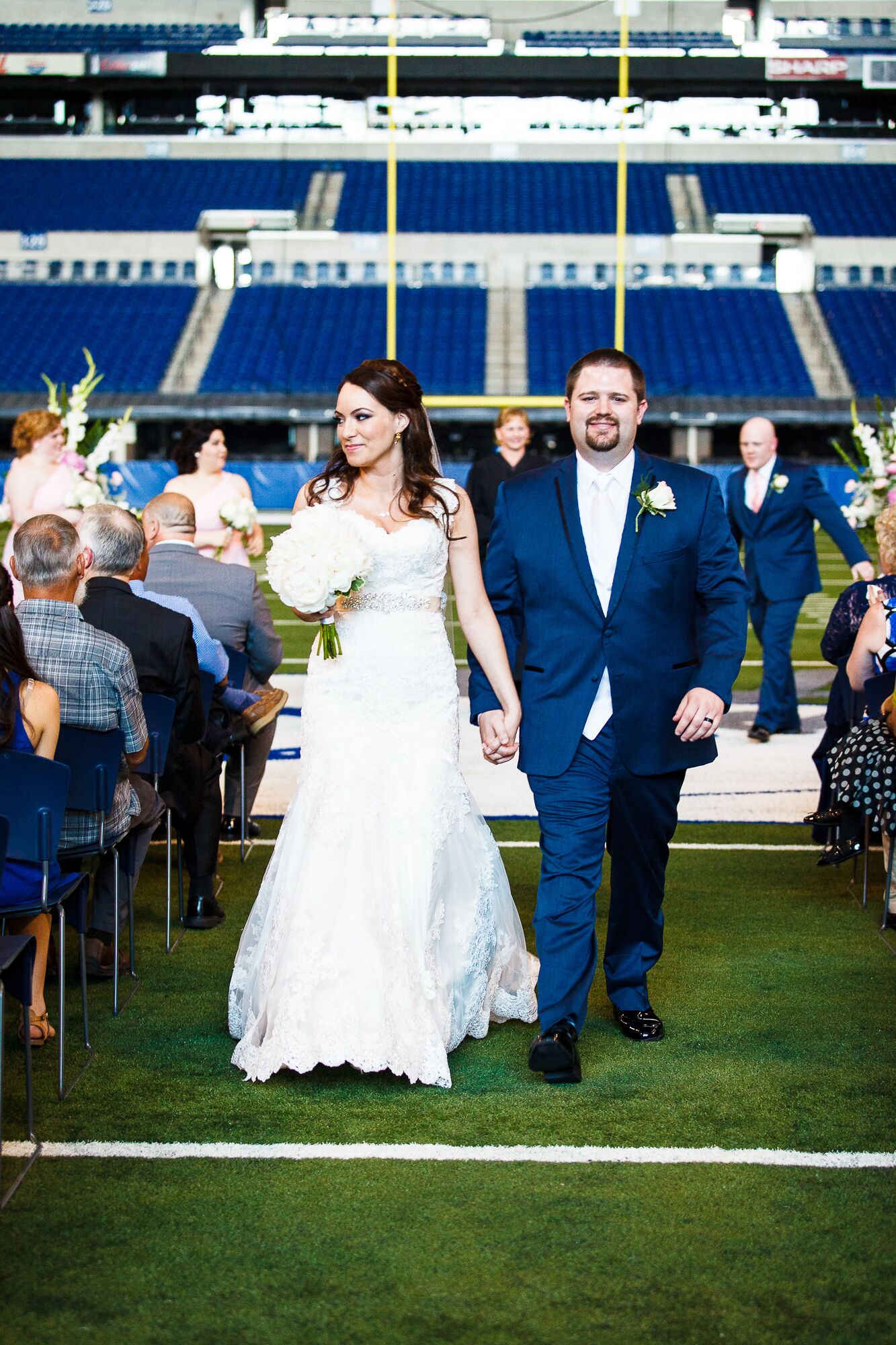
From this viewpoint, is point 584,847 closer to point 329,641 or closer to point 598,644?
point 598,644

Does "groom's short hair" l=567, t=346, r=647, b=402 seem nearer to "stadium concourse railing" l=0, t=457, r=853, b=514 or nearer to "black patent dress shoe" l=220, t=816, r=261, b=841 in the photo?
"black patent dress shoe" l=220, t=816, r=261, b=841

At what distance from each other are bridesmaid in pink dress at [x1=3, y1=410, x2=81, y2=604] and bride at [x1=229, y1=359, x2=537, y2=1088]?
15.0ft

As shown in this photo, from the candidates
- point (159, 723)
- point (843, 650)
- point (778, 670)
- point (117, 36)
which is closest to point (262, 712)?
point (159, 723)

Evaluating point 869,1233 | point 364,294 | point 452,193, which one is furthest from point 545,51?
point 869,1233

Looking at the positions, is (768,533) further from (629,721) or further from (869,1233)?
(869,1233)

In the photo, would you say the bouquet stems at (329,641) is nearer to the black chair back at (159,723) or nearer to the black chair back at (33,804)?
the black chair back at (33,804)

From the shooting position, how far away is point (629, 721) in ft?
13.2

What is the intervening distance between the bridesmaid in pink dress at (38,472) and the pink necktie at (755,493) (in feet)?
12.7

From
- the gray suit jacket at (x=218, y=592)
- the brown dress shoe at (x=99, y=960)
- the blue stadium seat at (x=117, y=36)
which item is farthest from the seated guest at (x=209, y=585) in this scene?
the blue stadium seat at (x=117, y=36)

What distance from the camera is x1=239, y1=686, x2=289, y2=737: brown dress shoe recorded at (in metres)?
6.25

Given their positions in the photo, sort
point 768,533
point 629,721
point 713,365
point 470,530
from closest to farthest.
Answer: point 629,721, point 470,530, point 768,533, point 713,365

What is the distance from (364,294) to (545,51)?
22.3 feet

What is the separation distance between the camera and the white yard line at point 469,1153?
11.5 ft

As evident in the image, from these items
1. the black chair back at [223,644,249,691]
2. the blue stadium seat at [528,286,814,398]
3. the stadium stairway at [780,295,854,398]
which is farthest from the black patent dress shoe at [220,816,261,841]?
the stadium stairway at [780,295,854,398]
